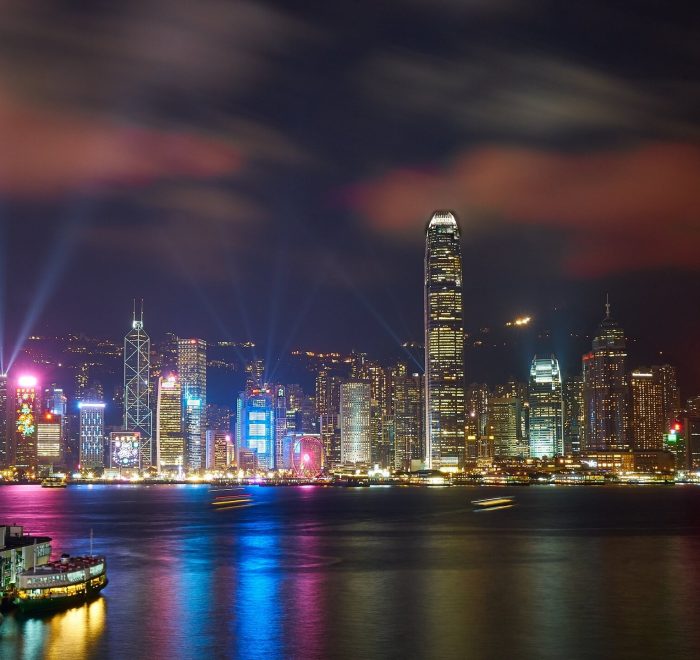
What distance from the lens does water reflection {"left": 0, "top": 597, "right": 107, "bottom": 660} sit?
40062 millimetres

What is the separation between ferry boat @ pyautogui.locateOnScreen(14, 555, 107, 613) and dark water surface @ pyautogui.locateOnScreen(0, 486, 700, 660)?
816mm

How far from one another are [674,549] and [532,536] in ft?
49.8

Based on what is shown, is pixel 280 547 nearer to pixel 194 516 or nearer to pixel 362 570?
pixel 362 570

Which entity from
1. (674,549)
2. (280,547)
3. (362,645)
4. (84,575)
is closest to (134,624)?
(84,575)

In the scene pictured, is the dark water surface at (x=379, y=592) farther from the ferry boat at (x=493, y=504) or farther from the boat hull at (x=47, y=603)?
the ferry boat at (x=493, y=504)

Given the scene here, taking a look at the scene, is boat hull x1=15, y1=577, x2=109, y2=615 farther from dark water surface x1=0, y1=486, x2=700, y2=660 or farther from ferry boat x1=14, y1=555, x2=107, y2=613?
dark water surface x1=0, y1=486, x2=700, y2=660

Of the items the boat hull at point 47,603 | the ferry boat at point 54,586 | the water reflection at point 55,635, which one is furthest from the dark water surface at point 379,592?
the ferry boat at point 54,586

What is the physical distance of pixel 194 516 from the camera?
123 m

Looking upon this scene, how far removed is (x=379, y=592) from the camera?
5597 centimetres

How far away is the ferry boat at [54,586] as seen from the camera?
153ft

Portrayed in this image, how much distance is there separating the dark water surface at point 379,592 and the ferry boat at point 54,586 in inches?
32.1

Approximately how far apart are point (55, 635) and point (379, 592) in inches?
743

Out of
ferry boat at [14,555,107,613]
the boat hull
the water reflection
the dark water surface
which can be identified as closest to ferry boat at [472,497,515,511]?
the dark water surface

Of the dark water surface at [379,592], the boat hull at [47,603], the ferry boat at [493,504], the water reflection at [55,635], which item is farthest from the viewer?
the ferry boat at [493,504]
